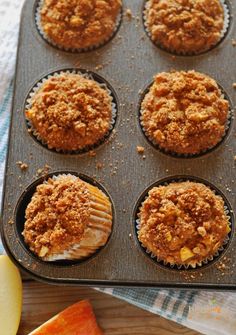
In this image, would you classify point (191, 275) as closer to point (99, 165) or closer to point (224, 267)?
point (224, 267)

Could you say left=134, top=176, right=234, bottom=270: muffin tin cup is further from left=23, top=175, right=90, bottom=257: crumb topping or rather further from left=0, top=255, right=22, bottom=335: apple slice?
left=0, top=255, right=22, bottom=335: apple slice

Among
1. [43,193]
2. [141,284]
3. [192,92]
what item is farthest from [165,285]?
[192,92]

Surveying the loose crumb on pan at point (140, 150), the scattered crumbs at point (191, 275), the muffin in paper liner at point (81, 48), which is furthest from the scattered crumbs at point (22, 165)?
the scattered crumbs at point (191, 275)

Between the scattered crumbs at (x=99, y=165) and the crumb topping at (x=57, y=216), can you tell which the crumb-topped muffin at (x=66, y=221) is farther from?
the scattered crumbs at (x=99, y=165)

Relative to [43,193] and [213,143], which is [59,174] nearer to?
[43,193]

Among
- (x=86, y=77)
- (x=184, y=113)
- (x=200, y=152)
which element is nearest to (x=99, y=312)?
(x=200, y=152)

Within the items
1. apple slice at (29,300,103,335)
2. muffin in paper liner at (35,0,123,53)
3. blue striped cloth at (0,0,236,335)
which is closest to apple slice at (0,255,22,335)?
apple slice at (29,300,103,335)
